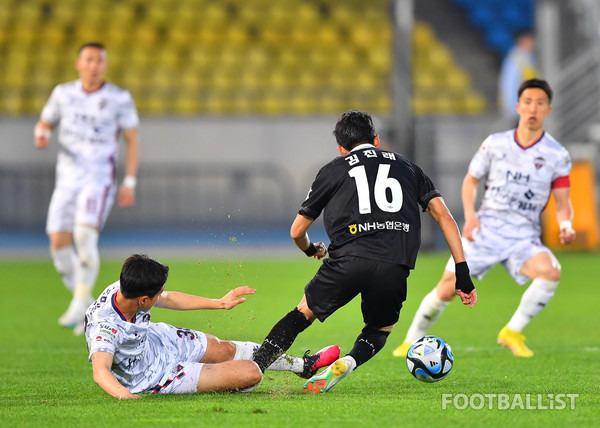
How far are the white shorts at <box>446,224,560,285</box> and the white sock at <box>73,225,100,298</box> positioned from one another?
122 inches

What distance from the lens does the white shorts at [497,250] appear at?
728cm

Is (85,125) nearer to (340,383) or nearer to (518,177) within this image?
(518,177)

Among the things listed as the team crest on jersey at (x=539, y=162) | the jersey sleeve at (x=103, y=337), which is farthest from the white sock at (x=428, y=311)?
the jersey sleeve at (x=103, y=337)

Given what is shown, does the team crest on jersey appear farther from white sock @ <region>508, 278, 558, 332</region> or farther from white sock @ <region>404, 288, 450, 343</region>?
white sock @ <region>404, 288, 450, 343</region>

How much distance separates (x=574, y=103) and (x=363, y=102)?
433cm

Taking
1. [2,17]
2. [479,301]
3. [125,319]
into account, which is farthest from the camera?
[2,17]

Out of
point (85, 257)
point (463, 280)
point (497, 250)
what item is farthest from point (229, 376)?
point (85, 257)

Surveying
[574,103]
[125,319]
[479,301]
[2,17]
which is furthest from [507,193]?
[2,17]

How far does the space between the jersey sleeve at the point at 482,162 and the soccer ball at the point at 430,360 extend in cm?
192

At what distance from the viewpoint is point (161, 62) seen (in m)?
21.7

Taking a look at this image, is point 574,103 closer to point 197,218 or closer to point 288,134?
point 288,134

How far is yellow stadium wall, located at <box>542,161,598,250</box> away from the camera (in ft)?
55.3

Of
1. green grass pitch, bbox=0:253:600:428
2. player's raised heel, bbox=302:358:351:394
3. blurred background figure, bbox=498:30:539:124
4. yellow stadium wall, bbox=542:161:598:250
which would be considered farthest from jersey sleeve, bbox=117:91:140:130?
yellow stadium wall, bbox=542:161:598:250

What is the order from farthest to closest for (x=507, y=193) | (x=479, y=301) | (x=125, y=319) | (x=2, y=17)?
(x=2, y=17) < (x=479, y=301) < (x=507, y=193) < (x=125, y=319)
